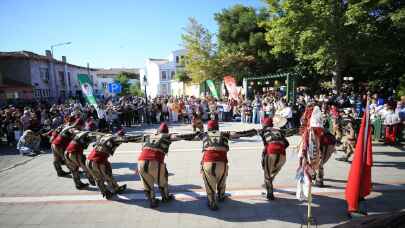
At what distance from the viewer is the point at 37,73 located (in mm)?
33656

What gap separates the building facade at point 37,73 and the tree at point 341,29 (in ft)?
77.1

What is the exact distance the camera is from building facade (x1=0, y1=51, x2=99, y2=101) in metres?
32.0

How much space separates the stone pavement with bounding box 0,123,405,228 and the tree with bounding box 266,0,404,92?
32.9 feet

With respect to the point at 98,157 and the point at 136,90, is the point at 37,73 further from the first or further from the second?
the point at 98,157

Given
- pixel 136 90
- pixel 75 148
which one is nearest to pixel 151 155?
pixel 75 148

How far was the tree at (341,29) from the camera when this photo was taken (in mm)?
17328

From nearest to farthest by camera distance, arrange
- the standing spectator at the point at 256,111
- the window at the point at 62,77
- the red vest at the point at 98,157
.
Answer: the red vest at the point at 98,157 → the standing spectator at the point at 256,111 → the window at the point at 62,77

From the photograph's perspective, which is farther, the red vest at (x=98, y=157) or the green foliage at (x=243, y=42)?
the green foliage at (x=243, y=42)

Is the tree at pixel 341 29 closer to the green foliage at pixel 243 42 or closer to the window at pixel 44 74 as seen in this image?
the green foliage at pixel 243 42

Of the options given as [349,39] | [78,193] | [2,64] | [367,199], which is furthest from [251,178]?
[2,64]

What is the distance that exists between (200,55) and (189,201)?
921 inches

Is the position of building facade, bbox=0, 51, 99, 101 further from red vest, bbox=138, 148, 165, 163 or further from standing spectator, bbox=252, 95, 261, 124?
red vest, bbox=138, 148, 165, 163

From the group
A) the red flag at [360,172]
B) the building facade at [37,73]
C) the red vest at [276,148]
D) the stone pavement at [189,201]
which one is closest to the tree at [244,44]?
the building facade at [37,73]

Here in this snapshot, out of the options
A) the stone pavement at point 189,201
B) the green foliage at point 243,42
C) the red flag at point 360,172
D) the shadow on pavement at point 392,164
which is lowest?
the stone pavement at point 189,201
